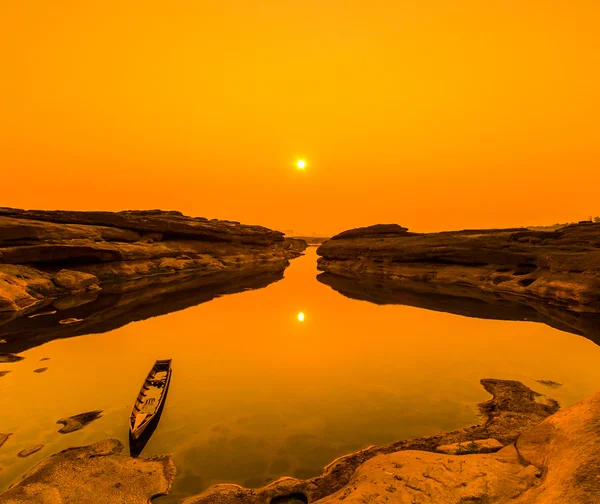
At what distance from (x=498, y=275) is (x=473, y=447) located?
33.9 meters

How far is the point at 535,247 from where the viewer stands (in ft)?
111

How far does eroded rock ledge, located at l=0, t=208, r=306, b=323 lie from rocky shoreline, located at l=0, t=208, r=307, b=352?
8cm

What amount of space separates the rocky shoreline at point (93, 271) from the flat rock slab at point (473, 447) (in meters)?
19.5

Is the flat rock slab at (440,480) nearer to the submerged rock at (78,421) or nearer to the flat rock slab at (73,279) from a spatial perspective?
the submerged rock at (78,421)

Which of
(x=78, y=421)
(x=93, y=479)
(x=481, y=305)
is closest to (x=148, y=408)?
(x=78, y=421)

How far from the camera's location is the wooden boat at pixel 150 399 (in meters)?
8.29

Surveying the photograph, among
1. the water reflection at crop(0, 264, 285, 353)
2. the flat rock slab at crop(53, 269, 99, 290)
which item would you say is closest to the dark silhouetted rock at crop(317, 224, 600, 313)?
the water reflection at crop(0, 264, 285, 353)

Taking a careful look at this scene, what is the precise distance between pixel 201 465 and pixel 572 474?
7.13 m

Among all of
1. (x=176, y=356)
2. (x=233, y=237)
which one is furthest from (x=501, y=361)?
(x=233, y=237)

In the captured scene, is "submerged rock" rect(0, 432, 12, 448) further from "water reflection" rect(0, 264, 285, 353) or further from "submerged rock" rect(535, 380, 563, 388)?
"submerged rock" rect(535, 380, 563, 388)

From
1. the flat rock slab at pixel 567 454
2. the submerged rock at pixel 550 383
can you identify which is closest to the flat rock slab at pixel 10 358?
the flat rock slab at pixel 567 454

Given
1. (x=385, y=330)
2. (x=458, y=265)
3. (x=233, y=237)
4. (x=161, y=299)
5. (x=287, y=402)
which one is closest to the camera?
(x=287, y=402)

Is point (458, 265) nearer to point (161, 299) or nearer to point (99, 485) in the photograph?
point (161, 299)

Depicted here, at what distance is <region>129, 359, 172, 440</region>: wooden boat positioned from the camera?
27.2 ft
